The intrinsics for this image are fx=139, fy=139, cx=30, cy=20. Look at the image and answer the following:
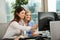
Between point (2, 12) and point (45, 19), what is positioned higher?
point (2, 12)

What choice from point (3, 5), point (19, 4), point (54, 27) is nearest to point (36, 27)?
point (54, 27)

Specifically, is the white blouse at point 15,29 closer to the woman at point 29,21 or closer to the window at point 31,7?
the woman at point 29,21

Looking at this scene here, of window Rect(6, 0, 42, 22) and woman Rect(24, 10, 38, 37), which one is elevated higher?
window Rect(6, 0, 42, 22)

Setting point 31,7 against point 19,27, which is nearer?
point 19,27

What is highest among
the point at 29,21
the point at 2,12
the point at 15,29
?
the point at 2,12

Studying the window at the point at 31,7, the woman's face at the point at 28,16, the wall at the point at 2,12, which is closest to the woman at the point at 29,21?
the woman's face at the point at 28,16

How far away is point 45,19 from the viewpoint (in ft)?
6.77

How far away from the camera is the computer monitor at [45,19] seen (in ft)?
6.67

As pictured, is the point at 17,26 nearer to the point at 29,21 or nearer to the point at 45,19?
the point at 29,21

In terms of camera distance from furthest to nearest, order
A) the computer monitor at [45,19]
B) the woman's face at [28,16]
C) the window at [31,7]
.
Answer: the window at [31,7], the woman's face at [28,16], the computer monitor at [45,19]

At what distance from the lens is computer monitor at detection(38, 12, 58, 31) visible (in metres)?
2.03

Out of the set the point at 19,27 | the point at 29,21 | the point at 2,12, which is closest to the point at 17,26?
the point at 19,27

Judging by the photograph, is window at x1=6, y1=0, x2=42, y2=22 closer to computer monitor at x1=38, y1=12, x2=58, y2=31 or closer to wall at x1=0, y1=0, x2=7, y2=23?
wall at x1=0, y1=0, x2=7, y2=23

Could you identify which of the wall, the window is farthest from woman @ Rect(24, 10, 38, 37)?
the wall
